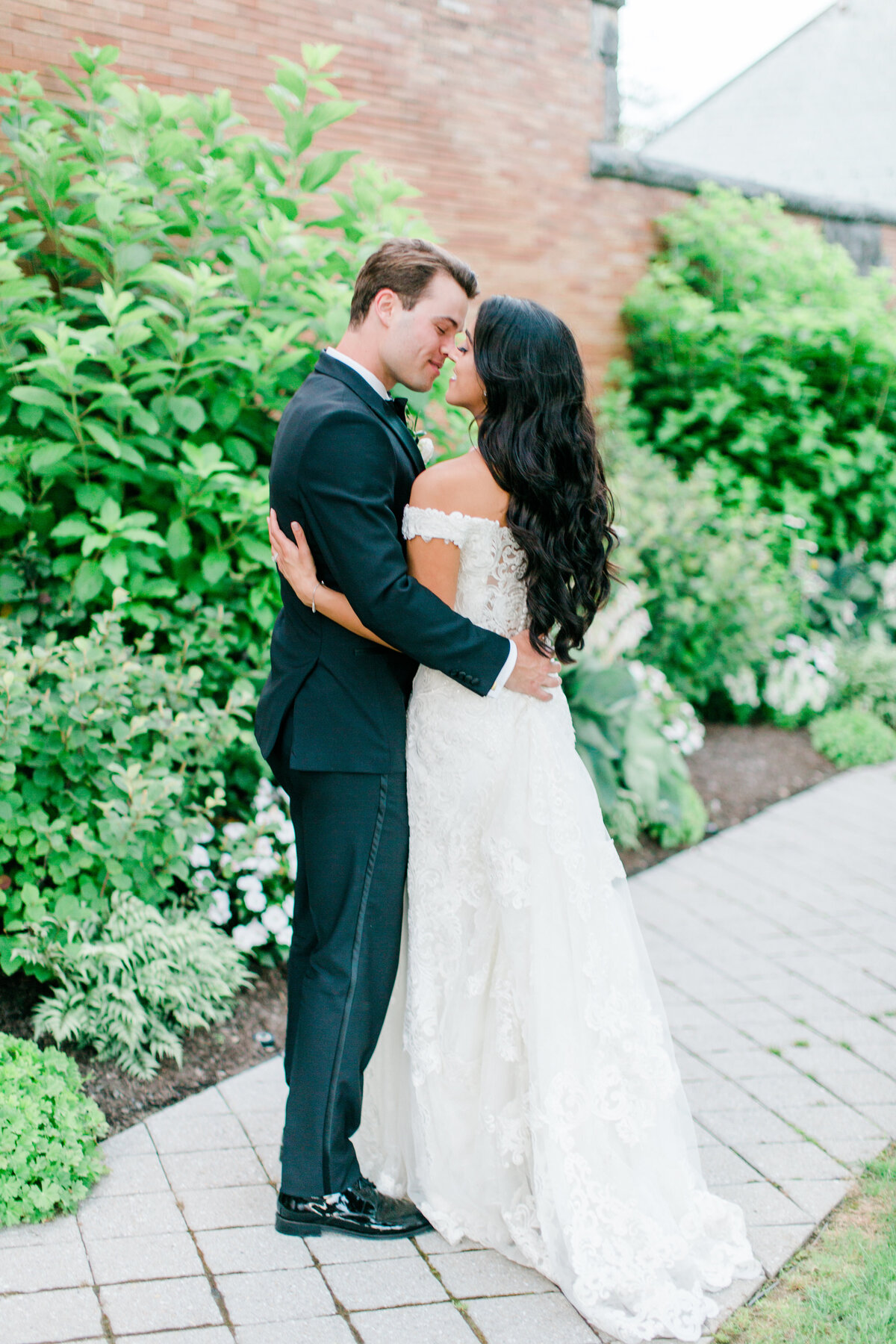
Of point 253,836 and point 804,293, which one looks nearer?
point 253,836

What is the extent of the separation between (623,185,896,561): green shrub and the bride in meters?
5.05

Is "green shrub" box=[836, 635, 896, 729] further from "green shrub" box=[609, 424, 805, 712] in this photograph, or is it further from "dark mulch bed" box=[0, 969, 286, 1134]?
"dark mulch bed" box=[0, 969, 286, 1134]

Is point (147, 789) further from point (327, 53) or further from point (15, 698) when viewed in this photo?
point (327, 53)

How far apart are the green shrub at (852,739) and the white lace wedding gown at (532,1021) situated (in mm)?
4275

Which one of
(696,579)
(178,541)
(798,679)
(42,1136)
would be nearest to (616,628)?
(696,579)

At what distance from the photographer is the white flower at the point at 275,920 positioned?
3.43 m

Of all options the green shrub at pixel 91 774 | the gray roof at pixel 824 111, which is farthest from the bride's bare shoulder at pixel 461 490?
the gray roof at pixel 824 111

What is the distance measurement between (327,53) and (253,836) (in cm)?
258

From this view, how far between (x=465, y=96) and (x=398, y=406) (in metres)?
4.24

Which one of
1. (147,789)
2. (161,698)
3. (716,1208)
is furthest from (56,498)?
(716,1208)

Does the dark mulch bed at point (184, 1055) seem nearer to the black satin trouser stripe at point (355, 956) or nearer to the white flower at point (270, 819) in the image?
the white flower at point (270, 819)

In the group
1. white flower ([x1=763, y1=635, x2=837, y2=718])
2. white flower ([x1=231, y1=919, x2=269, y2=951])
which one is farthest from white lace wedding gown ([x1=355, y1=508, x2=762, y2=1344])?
white flower ([x1=763, y1=635, x2=837, y2=718])

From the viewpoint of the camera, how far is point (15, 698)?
2.81 m

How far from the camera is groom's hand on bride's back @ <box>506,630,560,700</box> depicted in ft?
7.43
